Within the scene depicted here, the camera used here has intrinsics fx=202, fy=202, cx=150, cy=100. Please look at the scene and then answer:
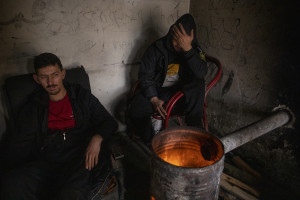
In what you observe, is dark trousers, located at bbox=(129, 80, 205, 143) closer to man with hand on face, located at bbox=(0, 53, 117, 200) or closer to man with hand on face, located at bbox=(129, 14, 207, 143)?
man with hand on face, located at bbox=(129, 14, 207, 143)

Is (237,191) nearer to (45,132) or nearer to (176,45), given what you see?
(176,45)

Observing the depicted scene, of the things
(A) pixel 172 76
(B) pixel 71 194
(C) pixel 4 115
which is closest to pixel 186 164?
(B) pixel 71 194

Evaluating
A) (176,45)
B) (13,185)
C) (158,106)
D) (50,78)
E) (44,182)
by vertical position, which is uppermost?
(176,45)

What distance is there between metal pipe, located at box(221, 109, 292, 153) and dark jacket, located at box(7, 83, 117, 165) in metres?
1.25

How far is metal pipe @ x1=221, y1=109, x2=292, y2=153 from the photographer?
1.84 meters

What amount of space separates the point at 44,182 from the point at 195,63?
2151 mm

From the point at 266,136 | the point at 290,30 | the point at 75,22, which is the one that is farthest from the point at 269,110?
the point at 75,22

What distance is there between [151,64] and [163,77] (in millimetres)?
262

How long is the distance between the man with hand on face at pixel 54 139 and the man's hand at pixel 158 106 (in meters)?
0.64

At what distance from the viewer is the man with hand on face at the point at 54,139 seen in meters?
1.78

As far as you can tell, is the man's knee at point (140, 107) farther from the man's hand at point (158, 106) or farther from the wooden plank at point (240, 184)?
the wooden plank at point (240, 184)

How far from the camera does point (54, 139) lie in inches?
85.7

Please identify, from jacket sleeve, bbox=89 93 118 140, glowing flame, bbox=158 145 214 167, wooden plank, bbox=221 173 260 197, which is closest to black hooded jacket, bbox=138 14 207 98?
jacket sleeve, bbox=89 93 118 140

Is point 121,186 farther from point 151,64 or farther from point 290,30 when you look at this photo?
point 290,30
